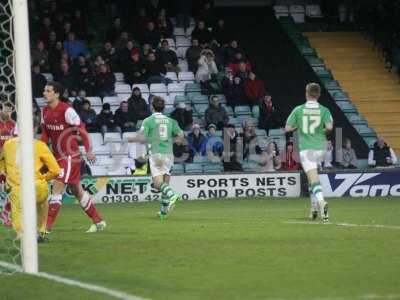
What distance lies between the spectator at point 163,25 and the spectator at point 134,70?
5.94ft

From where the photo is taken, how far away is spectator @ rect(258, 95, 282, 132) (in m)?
27.8

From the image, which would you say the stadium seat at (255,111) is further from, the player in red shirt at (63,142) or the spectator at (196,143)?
the player in red shirt at (63,142)

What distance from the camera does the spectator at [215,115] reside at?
27188 millimetres

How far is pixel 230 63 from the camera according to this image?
29.1m

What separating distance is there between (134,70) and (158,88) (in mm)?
825

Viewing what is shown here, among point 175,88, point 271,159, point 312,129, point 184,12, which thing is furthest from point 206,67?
point 312,129

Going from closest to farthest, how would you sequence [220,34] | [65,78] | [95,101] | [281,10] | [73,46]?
[65,78], [95,101], [73,46], [220,34], [281,10]

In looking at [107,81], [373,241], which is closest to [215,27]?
[107,81]

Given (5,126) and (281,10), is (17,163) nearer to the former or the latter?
(5,126)

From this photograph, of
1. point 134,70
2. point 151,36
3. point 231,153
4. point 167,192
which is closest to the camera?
point 167,192

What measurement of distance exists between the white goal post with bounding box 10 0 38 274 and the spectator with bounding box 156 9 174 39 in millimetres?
19150

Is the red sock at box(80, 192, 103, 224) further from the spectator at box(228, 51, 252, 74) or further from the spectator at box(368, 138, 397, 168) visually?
the spectator at box(228, 51, 252, 74)

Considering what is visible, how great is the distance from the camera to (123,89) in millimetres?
28172

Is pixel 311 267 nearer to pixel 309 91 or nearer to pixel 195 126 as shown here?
pixel 309 91
